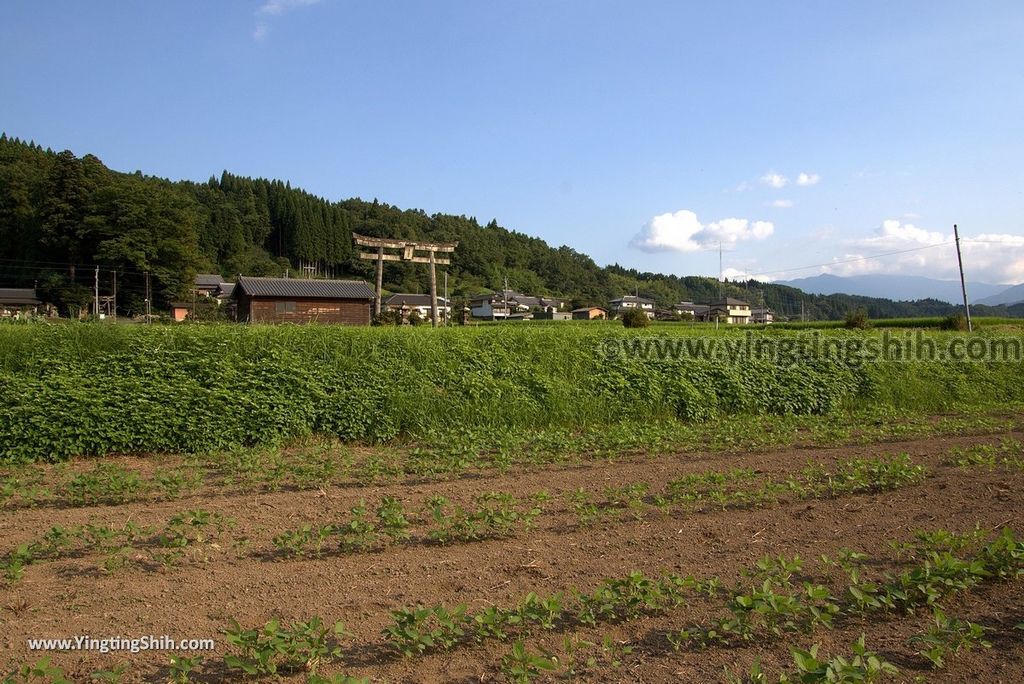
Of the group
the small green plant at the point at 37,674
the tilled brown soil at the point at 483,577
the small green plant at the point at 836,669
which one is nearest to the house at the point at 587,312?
the tilled brown soil at the point at 483,577

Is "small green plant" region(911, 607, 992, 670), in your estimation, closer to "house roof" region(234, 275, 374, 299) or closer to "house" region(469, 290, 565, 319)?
"house roof" region(234, 275, 374, 299)

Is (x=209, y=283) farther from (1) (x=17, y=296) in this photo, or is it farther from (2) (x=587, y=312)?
(2) (x=587, y=312)

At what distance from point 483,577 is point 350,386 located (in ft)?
19.6

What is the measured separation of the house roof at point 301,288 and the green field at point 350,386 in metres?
30.9

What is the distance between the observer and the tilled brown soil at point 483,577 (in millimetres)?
3252

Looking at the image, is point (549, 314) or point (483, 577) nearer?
point (483, 577)

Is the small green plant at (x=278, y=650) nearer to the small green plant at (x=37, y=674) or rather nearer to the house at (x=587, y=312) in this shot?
the small green plant at (x=37, y=674)

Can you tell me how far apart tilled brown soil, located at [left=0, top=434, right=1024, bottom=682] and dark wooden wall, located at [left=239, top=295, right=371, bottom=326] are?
108ft

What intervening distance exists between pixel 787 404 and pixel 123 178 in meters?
61.2

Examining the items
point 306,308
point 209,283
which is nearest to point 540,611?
point 306,308

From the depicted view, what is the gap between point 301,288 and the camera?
137 ft

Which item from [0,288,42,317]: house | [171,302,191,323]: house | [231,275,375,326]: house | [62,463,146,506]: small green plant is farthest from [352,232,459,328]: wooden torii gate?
[0,288,42,317]: house

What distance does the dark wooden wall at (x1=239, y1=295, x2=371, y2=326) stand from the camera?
38.4m

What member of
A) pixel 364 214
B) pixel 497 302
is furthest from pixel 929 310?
pixel 364 214
